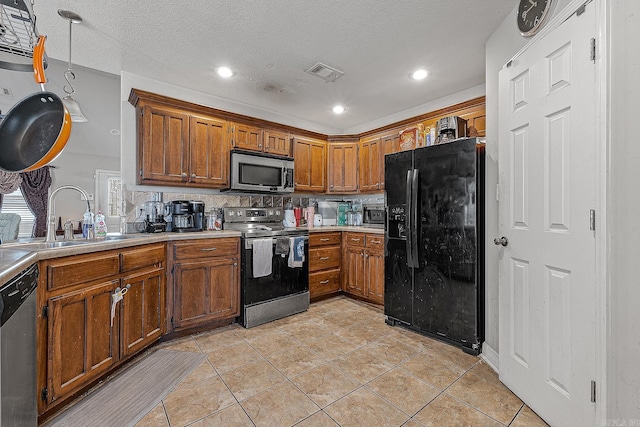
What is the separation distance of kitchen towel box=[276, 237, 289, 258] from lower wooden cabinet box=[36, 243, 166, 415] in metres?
1.16

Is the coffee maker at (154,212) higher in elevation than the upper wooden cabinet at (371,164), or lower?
lower

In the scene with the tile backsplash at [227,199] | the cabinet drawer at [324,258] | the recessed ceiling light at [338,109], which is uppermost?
the recessed ceiling light at [338,109]

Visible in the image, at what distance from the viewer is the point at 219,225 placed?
3.29 m

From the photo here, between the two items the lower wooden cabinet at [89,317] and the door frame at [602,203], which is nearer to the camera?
the door frame at [602,203]

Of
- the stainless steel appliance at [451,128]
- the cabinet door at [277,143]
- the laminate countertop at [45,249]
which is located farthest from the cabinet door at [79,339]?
the stainless steel appliance at [451,128]

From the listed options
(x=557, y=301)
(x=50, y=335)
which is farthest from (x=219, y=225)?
(x=557, y=301)

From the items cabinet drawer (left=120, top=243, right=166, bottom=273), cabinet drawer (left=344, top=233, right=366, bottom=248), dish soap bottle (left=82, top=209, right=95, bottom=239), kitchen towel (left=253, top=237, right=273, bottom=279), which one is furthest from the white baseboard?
dish soap bottle (left=82, top=209, right=95, bottom=239)

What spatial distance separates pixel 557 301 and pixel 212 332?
2691mm

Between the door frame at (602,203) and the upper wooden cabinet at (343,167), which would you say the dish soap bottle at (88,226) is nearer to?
the upper wooden cabinet at (343,167)

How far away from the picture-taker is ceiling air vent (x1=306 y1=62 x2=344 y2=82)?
2699 mm

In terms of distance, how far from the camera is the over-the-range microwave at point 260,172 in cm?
325

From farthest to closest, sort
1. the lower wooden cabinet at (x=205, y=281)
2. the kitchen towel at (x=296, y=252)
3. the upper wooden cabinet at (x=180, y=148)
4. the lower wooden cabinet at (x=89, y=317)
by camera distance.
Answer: the kitchen towel at (x=296, y=252), the upper wooden cabinet at (x=180, y=148), the lower wooden cabinet at (x=205, y=281), the lower wooden cabinet at (x=89, y=317)

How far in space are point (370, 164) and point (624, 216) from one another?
2.98 meters

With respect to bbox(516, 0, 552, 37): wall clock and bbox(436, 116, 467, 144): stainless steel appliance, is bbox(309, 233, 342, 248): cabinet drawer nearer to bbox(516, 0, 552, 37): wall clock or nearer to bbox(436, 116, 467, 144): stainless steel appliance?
bbox(436, 116, 467, 144): stainless steel appliance
